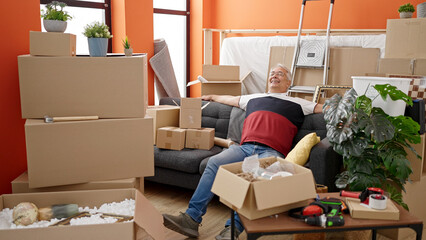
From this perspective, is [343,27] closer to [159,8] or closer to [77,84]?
[159,8]

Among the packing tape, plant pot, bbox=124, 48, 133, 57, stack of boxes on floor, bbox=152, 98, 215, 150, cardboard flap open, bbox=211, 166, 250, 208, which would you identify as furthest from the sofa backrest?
the packing tape

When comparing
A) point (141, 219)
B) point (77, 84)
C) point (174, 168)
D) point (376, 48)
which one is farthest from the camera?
point (376, 48)

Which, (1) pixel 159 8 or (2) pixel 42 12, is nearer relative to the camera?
(2) pixel 42 12

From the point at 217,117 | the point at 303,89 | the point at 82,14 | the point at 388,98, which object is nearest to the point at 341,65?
the point at 303,89

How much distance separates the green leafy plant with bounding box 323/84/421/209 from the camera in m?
2.35

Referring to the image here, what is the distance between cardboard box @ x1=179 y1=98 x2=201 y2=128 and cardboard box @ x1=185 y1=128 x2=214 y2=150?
0.36 feet

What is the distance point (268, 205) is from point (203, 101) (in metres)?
2.31

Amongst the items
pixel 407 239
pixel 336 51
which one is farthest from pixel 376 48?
pixel 407 239

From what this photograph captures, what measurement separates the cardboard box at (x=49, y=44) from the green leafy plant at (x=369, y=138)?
5.16ft

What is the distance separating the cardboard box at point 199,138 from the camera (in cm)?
331

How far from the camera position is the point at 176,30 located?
5656 millimetres

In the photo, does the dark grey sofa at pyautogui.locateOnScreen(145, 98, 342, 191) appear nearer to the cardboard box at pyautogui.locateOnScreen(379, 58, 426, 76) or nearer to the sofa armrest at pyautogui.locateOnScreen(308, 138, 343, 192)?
the sofa armrest at pyautogui.locateOnScreen(308, 138, 343, 192)

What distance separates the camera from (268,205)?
1.63 meters

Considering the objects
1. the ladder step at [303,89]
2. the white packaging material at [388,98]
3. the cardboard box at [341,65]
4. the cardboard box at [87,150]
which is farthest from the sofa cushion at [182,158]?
the cardboard box at [341,65]
